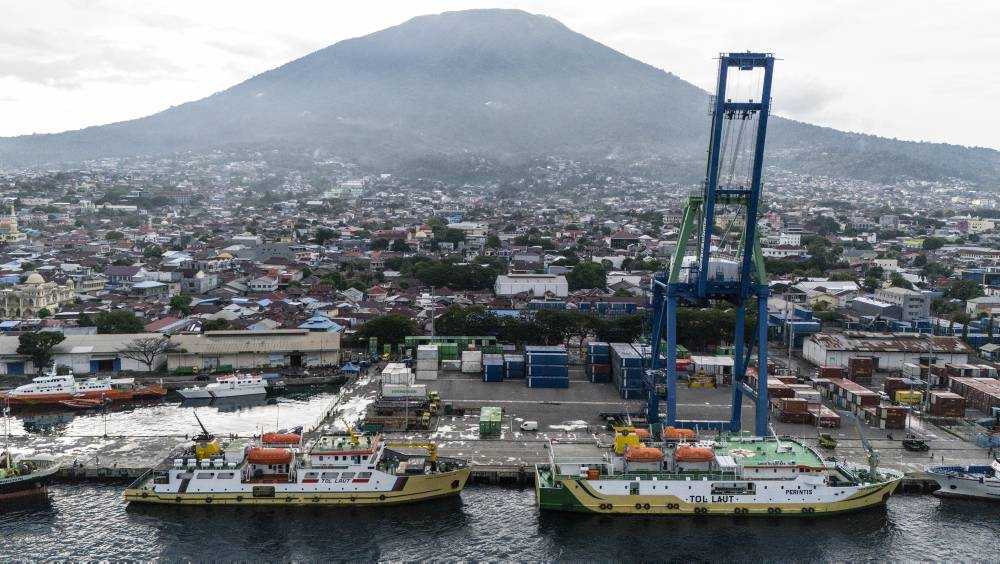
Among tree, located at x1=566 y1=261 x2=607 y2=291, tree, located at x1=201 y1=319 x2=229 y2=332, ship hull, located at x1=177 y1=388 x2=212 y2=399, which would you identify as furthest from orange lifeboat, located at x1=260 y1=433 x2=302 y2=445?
tree, located at x1=566 y1=261 x2=607 y2=291

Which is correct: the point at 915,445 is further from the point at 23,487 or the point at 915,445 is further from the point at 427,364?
the point at 23,487

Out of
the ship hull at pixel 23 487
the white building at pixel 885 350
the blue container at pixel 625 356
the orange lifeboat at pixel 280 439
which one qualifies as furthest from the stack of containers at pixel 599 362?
the ship hull at pixel 23 487

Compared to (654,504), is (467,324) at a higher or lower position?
higher

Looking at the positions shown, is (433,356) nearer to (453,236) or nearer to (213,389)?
(213,389)

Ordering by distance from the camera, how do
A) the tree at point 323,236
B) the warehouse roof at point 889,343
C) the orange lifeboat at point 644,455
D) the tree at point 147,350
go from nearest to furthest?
the orange lifeboat at point 644,455, the tree at point 147,350, the warehouse roof at point 889,343, the tree at point 323,236

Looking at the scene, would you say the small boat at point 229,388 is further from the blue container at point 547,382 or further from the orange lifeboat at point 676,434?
the orange lifeboat at point 676,434

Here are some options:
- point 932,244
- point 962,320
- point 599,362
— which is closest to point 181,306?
point 599,362
